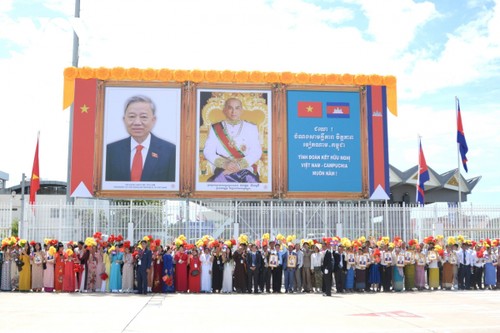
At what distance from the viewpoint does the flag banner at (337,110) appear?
23.9 m

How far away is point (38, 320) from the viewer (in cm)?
1094

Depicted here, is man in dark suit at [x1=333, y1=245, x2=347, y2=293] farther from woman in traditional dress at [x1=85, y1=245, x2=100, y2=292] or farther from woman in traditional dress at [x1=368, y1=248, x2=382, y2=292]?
woman in traditional dress at [x1=85, y1=245, x2=100, y2=292]

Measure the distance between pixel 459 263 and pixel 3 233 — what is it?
A: 49.8 ft

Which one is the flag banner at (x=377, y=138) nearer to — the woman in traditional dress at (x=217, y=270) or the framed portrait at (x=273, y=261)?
the framed portrait at (x=273, y=261)

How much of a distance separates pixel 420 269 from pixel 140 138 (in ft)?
38.1

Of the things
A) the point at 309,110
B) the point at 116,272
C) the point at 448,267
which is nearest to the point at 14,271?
the point at 116,272

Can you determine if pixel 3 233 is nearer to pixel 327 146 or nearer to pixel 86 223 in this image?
pixel 86 223

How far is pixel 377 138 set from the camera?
24.0 m

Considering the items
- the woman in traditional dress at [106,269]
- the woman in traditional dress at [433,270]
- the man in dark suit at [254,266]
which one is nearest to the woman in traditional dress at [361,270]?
the woman in traditional dress at [433,270]

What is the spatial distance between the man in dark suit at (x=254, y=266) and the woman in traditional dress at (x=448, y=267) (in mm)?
6023

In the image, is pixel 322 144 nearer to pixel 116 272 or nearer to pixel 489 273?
pixel 489 273

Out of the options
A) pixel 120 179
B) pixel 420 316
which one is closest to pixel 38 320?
pixel 420 316

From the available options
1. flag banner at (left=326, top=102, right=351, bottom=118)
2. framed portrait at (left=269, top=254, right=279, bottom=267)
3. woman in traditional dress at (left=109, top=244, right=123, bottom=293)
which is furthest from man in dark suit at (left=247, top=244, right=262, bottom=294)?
flag banner at (left=326, top=102, right=351, bottom=118)

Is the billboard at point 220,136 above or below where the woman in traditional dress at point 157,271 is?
above
